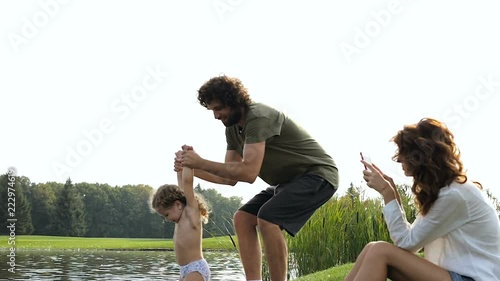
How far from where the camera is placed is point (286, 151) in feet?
13.8

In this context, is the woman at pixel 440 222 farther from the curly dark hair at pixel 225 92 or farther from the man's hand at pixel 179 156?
the man's hand at pixel 179 156

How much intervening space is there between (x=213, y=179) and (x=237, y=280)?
8.44 m

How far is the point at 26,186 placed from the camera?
4159 cm

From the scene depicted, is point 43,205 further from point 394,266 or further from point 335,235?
point 394,266

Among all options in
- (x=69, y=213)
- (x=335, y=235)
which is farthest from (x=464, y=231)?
(x=69, y=213)

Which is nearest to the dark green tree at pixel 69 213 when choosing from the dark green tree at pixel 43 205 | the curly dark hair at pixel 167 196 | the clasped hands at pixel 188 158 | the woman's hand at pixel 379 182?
the dark green tree at pixel 43 205

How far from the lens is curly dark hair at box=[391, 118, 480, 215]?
2.95 metres

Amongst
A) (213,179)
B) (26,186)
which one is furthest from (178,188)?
(26,186)

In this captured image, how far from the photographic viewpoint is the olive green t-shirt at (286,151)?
4113mm

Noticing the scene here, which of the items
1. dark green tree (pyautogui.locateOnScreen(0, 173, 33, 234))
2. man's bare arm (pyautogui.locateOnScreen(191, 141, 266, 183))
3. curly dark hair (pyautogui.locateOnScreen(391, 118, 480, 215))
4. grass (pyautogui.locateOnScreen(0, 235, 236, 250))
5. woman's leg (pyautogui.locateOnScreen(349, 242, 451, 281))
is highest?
dark green tree (pyautogui.locateOnScreen(0, 173, 33, 234))

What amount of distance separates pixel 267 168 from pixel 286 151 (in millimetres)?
153

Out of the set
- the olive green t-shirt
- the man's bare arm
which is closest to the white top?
the man's bare arm

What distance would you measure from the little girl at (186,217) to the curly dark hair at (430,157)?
1.56 meters

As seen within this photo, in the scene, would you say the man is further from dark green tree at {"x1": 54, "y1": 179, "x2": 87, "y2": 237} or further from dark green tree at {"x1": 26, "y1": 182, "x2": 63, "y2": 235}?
dark green tree at {"x1": 54, "y1": 179, "x2": 87, "y2": 237}
